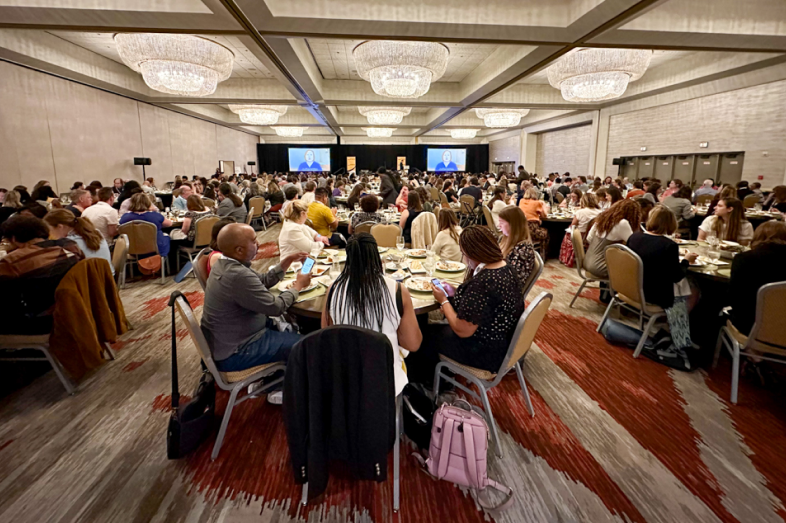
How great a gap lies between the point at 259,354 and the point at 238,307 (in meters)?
0.31

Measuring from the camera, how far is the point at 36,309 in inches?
117

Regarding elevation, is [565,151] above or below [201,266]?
above

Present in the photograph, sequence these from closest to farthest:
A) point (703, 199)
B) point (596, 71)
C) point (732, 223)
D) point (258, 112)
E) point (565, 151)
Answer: point (732, 223)
point (596, 71)
point (703, 199)
point (258, 112)
point (565, 151)

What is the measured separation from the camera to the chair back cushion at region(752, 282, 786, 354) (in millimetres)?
2480

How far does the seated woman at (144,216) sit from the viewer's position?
5.67 metres

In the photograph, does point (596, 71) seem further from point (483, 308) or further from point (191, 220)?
point (191, 220)

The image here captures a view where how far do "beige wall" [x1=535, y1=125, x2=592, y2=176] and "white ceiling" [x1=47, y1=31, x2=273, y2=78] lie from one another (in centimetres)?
1263

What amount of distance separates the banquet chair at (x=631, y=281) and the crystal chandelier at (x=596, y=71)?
4823mm

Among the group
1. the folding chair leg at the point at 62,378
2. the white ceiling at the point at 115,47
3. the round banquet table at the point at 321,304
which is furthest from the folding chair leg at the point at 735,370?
the white ceiling at the point at 115,47

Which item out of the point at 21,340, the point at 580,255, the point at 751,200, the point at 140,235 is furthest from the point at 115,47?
the point at 751,200

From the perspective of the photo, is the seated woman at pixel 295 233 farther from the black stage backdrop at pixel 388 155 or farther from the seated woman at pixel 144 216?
the black stage backdrop at pixel 388 155

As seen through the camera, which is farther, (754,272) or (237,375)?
(754,272)

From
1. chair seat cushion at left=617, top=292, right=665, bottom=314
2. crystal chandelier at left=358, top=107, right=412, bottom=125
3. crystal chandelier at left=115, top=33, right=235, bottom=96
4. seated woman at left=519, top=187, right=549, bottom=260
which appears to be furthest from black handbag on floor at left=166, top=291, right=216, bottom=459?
crystal chandelier at left=358, top=107, right=412, bottom=125

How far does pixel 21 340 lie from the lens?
292 cm
